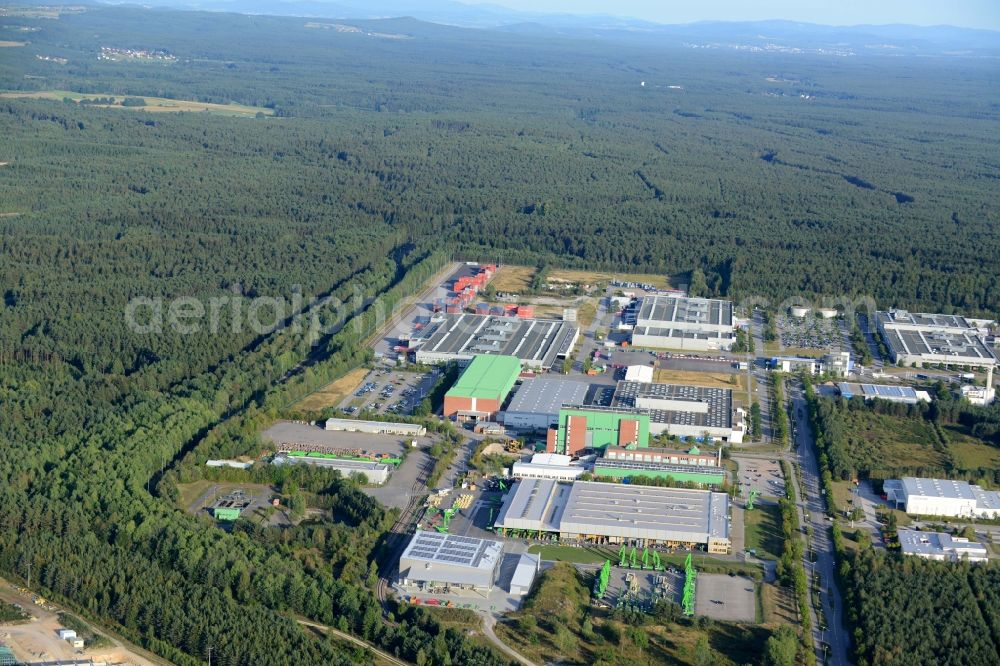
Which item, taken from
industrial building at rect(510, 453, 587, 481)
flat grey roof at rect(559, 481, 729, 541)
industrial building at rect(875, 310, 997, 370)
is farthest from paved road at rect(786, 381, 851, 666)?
industrial building at rect(875, 310, 997, 370)

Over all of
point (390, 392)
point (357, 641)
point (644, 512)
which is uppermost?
point (644, 512)

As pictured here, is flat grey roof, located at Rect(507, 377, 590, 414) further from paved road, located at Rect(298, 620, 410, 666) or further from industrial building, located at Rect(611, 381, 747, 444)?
paved road, located at Rect(298, 620, 410, 666)

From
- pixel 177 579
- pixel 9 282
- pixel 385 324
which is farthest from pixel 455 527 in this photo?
pixel 9 282

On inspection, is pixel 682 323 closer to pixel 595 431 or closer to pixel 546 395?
pixel 546 395

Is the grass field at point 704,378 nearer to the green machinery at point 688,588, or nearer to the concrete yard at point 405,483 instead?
the concrete yard at point 405,483

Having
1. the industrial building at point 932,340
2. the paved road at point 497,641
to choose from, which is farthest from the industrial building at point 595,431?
the industrial building at point 932,340

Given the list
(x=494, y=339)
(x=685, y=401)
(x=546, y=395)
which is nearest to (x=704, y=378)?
(x=685, y=401)

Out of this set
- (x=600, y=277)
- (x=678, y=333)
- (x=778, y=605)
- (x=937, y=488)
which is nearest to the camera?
(x=778, y=605)

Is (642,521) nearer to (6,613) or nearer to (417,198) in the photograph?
(6,613)
